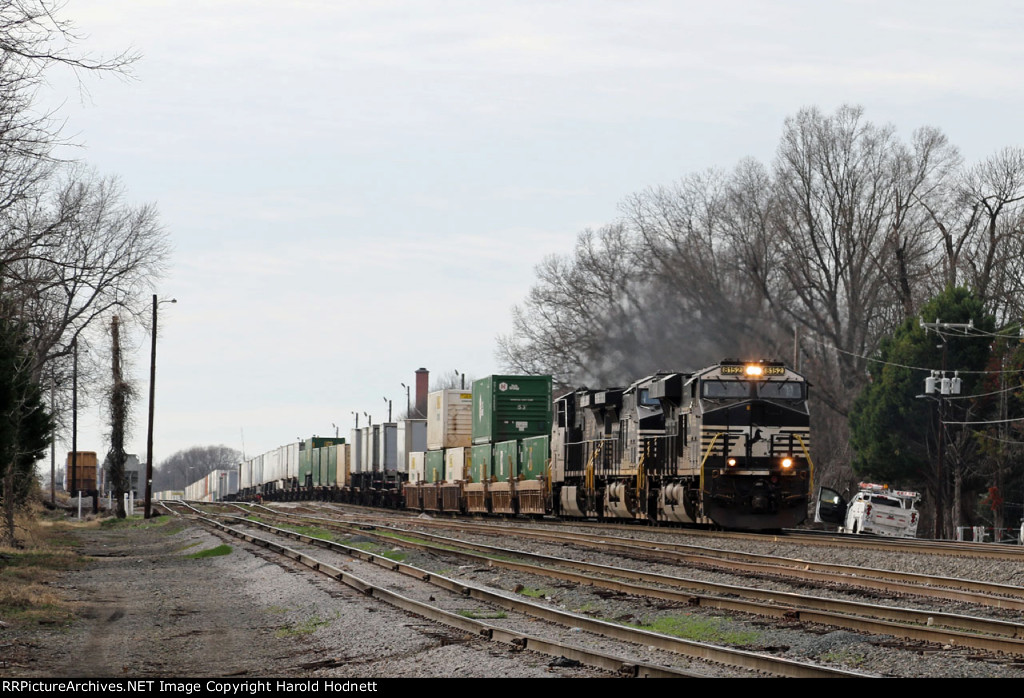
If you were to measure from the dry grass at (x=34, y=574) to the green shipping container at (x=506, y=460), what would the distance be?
1281 cm

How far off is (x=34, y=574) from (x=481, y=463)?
20748 mm

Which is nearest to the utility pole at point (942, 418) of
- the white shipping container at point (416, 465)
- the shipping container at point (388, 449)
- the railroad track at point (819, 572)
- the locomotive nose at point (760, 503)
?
the white shipping container at point (416, 465)

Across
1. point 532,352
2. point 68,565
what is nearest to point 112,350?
point 532,352

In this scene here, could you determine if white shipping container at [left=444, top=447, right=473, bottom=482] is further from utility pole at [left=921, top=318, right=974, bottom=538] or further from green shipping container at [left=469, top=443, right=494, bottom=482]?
utility pole at [left=921, top=318, right=974, bottom=538]

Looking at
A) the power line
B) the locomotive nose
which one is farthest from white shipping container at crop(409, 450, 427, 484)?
the locomotive nose

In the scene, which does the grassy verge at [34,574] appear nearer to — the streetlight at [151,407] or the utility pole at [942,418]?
the streetlight at [151,407]

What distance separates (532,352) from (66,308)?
2614cm

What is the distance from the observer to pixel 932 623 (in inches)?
450

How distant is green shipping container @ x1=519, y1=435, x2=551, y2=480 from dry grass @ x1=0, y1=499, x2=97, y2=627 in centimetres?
1286

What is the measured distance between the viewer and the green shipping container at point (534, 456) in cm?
3509

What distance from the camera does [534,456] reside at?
35.8 meters

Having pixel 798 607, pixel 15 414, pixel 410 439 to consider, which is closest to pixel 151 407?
pixel 410 439
